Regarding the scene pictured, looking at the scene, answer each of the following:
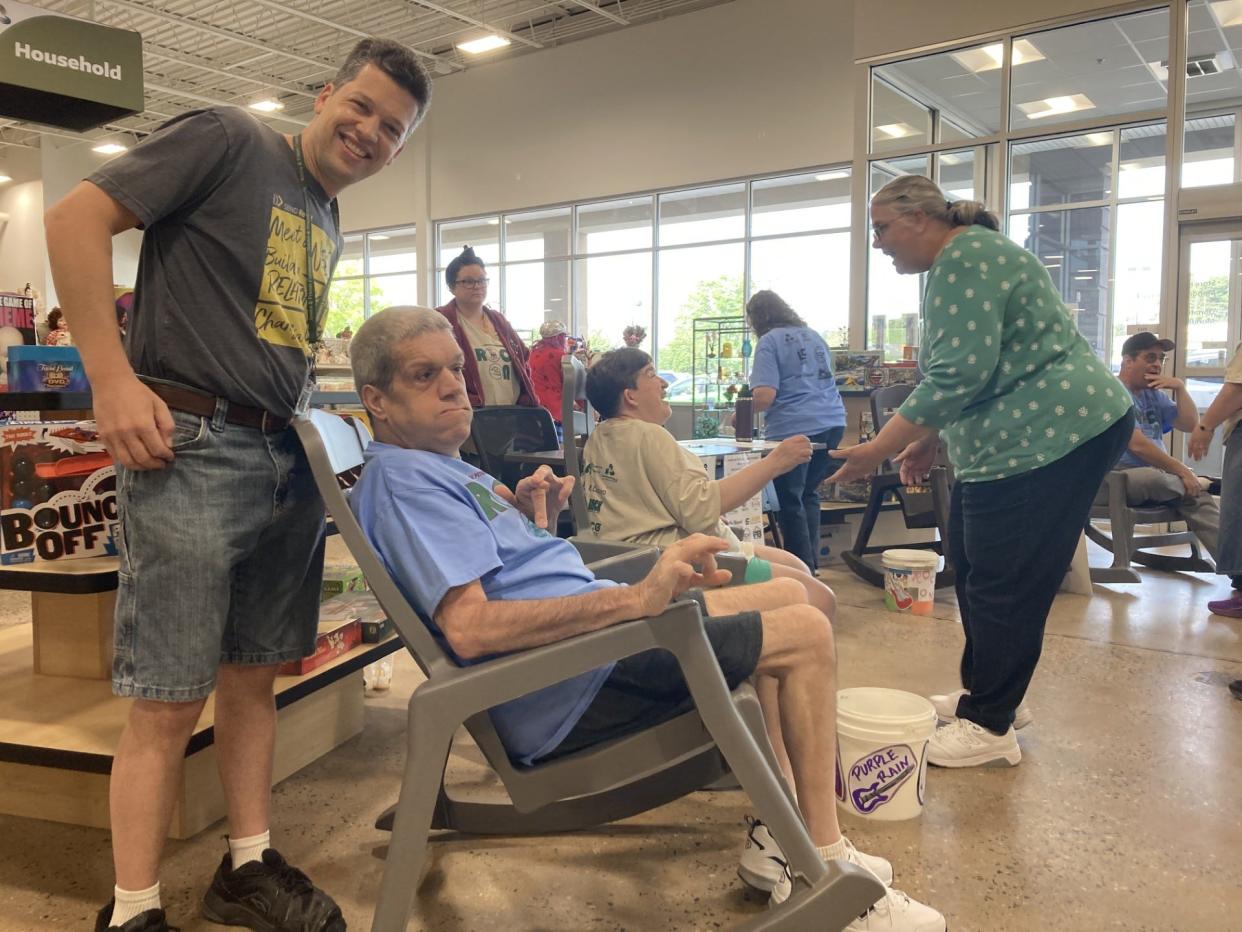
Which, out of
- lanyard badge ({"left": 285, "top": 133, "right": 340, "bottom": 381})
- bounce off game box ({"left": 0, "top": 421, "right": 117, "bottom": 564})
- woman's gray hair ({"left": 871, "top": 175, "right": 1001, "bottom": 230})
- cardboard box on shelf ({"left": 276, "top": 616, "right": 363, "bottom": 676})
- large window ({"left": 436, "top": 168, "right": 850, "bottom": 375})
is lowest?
cardboard box on shelf ({"left": 276, "top": 616, "right": 363, "bottom": 676})

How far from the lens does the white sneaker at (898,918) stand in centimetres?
150

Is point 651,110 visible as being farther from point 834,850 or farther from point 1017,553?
point 834,850

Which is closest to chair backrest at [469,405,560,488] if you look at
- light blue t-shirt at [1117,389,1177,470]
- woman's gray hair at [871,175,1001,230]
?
woman's gray hair at [871,175,1001,230]

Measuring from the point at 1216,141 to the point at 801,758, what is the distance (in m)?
10.9

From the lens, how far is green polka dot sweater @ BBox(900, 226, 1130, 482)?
206 cm

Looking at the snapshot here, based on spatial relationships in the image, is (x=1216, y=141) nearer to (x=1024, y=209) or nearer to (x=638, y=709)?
(x=1024, y=209)

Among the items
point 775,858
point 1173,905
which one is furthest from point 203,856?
point 1173,905

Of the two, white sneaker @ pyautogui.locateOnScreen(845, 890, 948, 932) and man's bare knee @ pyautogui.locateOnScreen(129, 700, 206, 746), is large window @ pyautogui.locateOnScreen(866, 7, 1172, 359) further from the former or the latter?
man's bare knee @ pyautogui.locateOnScreen(129, 700, 206, 746)

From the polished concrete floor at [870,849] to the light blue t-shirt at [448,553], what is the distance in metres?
0.51

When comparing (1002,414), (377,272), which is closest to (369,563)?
(1002,414)

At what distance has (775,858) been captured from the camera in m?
1.64

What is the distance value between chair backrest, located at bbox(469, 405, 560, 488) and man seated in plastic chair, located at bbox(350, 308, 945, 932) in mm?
1617

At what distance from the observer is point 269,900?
155 cm

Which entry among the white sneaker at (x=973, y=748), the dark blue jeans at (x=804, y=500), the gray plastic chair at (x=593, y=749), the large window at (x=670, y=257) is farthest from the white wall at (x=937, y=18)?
the gray plastic chair at (x=593, y=749)
